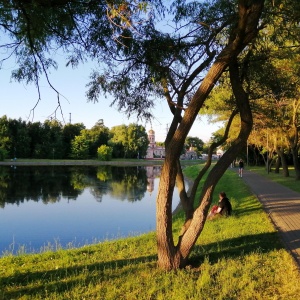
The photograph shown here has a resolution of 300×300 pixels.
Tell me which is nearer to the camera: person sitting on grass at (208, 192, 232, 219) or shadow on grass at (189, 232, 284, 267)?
shadow on grass at (189, 232, 284, 267)

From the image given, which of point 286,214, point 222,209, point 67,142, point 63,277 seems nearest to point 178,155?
point 63,277

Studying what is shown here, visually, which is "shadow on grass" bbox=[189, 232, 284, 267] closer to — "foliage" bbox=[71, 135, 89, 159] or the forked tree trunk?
the forked tree trunk

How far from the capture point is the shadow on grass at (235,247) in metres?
6.70

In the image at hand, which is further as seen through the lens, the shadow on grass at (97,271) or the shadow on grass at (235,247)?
the shadow on grass at (235,247)

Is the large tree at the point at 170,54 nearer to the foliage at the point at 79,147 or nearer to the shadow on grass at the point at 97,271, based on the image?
the shadow on grass at the point at 97,271

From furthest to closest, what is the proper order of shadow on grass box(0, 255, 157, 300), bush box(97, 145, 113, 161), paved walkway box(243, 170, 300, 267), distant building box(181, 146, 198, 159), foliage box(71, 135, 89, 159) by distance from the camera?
distant building box(181, 146, 198, 159), bush box(97, 145, 113, 161), foliage box(71, 135, 89, 159), paved walkway box(243, 170, 300, 267), shadow on grass box(0, 255, 157, 300)

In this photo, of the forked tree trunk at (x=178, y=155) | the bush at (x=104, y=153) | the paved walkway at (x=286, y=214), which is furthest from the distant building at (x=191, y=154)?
the forked tree trunk at (x=178, y=155)

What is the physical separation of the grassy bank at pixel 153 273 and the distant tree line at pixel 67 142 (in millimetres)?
63258

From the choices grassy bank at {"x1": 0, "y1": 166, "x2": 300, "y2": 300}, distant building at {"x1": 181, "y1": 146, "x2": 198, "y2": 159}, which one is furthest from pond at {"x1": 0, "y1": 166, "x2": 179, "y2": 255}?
distant building at {"x1": 181, "y1": 146, "x2": 198, "y2": 159}

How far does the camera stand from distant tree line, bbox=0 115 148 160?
77.4 metres

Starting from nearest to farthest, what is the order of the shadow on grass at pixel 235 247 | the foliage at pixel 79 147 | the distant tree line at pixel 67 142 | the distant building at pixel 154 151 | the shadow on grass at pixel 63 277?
the shadow on grass at pixel 63 277 → the shadow on grass at pixel 235 247 → the distant tree line at pixel 67 142 → the foliage at pixel 79 147 → the distant building at pixel 154 151

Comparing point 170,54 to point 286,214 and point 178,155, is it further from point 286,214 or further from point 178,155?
point 286,214

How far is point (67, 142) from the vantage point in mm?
87250

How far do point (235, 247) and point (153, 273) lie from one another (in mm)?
2355
